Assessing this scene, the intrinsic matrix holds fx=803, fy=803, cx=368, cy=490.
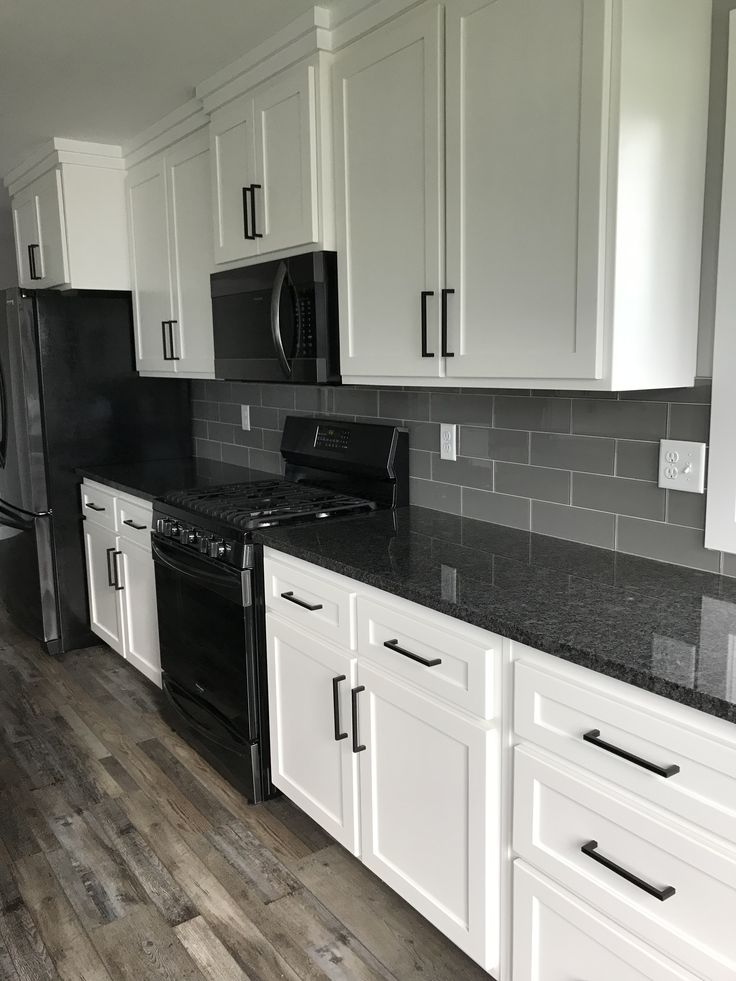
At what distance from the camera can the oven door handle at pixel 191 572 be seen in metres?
2.38

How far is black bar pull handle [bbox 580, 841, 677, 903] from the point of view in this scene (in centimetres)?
126

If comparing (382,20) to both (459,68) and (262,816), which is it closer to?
(459,68)

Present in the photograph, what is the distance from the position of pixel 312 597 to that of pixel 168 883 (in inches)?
34.6

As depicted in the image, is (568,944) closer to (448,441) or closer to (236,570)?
(236,570)

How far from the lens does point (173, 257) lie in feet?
10.9

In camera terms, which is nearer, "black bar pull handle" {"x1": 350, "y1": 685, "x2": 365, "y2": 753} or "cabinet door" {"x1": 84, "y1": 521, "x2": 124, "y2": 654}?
"black bar pull handle" {"x1": 350, "y1": 685, "x2": 365, "y2": 753}

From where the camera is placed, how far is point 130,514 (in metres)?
3.26

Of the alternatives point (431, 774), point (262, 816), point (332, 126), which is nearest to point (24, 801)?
point (262, 816)

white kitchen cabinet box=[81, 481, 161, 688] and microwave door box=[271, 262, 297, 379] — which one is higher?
microwave door box=[271, 262, 297, 379]

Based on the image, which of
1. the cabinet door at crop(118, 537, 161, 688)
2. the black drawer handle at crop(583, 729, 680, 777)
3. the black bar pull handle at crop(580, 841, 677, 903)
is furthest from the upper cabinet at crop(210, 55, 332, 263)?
the black bar pull handle at crop(580, 841, 677, 903)

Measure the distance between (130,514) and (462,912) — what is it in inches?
82.6

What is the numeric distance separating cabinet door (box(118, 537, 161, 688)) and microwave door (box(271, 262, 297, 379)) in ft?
3.51

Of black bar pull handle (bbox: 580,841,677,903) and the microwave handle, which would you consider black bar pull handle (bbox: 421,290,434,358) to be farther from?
black bar pull handle (bbox: 580,841,677,903)

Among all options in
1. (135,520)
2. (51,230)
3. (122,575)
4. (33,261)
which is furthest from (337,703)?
(33,261)
